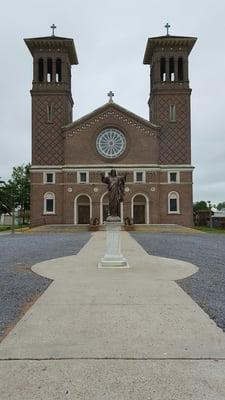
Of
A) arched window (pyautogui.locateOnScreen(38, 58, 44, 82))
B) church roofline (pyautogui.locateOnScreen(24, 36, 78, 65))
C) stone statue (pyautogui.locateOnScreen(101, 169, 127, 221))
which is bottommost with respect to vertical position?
stone statue (pyautogui.locateOnScreen(101, 169, 127, 221))

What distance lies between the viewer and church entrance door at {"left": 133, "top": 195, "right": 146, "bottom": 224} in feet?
149

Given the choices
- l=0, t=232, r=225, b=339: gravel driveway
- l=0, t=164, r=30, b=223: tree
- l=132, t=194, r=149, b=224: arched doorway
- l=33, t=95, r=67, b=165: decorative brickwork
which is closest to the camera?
l=0, t=232, r=225, b=339: gravel driveway

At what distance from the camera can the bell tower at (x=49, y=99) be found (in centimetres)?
4619

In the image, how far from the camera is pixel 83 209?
150 ft

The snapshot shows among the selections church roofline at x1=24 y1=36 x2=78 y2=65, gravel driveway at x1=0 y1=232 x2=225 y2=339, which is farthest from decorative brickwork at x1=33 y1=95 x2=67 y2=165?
gravel driveway at x1=0 y1=232 x2=225 y2=339

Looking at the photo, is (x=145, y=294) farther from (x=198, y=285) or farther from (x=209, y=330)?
(x=209, y=330)

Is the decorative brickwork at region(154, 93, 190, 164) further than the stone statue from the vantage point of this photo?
Yes

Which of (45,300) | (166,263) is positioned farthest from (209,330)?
(166,263)

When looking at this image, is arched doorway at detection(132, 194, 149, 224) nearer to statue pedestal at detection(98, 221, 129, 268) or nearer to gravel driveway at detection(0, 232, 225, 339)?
gravel driveway at detection(0, 232, 225, 339)

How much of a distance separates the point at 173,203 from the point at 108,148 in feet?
32.6

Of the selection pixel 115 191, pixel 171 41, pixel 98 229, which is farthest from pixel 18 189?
pixel 115 191

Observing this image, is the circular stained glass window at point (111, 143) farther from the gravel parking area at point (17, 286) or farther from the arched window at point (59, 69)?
the gravel parking area at point (17, 286)

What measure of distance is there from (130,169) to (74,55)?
1695 centimetres

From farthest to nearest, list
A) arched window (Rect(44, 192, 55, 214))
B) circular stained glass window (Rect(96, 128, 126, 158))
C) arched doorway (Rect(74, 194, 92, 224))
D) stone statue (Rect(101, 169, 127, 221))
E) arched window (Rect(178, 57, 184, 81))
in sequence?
arched window (Rect(178, 57, 184, 81)) → circular stained glass window (Rect(96, 128, 126, 158)) → arched window (Rect(44, 192, 55, 214)) → arched doorway (Rect(74, 194, 92, 224)) → stone statue (Rect(101, 169, 127, 221))
